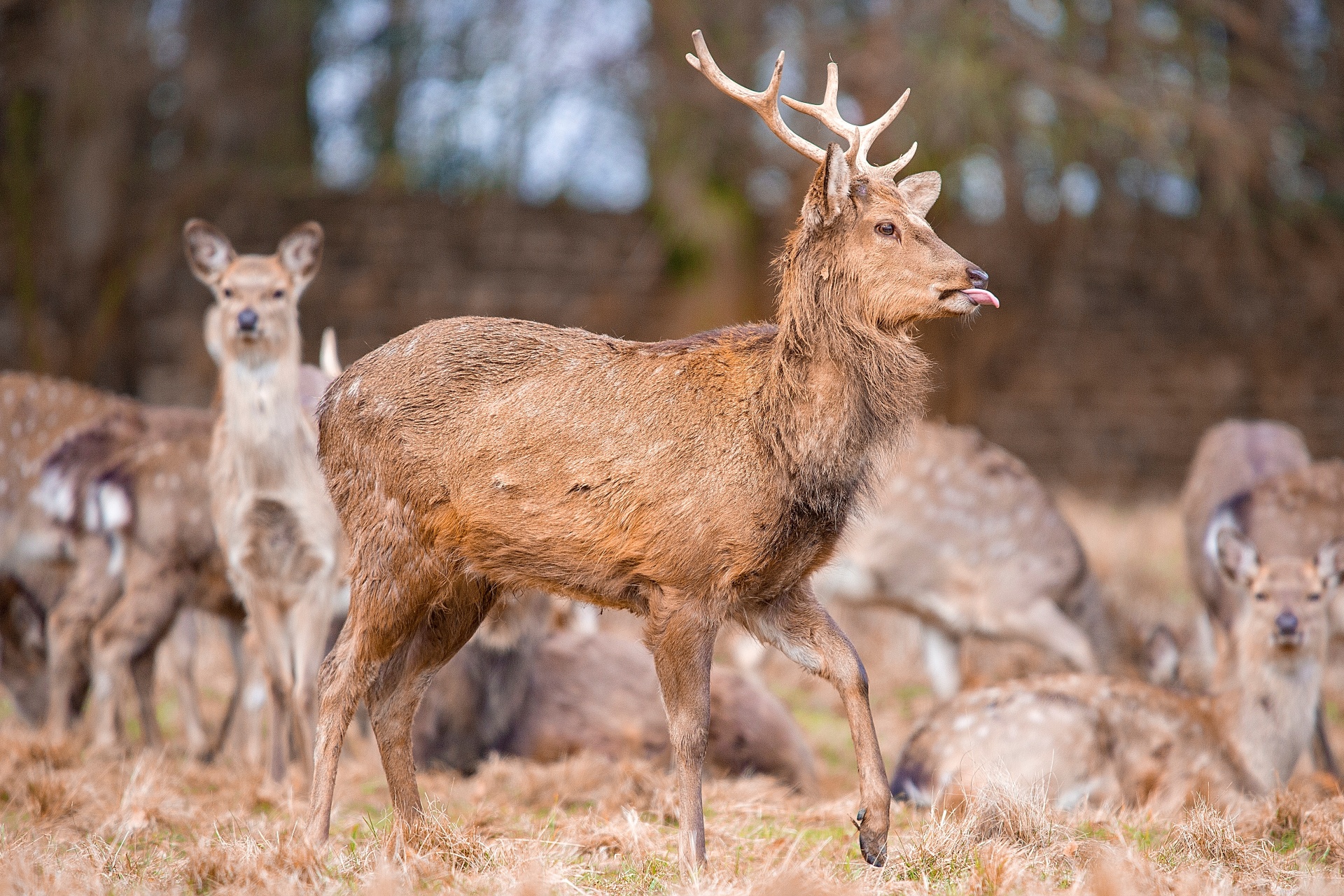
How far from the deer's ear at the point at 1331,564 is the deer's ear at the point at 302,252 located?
4847 millimetres

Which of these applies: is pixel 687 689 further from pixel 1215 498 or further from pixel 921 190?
pixel 1215 498

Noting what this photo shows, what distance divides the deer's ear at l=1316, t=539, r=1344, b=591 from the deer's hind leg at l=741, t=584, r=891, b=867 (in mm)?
3060

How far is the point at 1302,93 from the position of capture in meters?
12.7

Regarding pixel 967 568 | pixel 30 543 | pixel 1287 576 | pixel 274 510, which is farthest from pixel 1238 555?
pixel 30 543

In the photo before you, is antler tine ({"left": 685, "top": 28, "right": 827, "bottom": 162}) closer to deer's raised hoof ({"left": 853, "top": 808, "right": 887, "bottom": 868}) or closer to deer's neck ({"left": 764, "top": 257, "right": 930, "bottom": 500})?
deer's neck ({"left": 764, "top": 257, "right": 930, "bottom": 500})

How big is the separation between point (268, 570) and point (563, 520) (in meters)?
2.64

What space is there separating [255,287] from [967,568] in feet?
14.0

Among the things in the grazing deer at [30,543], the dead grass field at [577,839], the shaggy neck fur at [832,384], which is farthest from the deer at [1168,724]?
the grazing deer at [30,543]

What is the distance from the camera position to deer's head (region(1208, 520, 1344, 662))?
6020 mm

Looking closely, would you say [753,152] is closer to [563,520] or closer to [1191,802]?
[1191,802]

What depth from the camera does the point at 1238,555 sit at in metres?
6.51

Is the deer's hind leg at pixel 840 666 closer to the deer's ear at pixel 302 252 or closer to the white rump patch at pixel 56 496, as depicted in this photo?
the deer's ear at pixel 302 252

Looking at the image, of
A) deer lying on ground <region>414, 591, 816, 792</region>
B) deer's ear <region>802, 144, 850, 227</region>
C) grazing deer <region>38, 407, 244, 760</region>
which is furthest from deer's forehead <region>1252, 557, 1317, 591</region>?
grazing deer <region>38, 407, 244, 760</region>

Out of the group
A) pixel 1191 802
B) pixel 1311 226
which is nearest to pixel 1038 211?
pixel 1311 226
